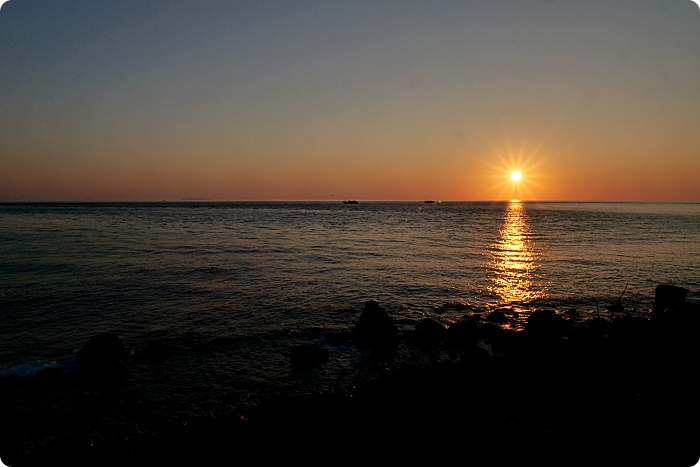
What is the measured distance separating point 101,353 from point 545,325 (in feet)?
58.7

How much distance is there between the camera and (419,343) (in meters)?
17.0

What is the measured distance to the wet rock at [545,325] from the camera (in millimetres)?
15266

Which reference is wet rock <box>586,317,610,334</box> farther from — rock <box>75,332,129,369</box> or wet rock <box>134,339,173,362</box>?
rock <box>75,332,129,369</box>

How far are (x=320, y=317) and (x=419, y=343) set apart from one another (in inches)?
244

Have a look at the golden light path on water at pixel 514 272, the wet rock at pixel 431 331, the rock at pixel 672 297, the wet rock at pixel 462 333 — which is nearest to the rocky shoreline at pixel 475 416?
the wet rock at pixel 462 333

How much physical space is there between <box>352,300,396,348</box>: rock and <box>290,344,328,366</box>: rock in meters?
2.26

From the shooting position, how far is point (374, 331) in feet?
56.3

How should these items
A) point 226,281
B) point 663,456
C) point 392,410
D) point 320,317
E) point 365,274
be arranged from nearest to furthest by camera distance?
point 663,456 → point 392,410 → point 320,317 → point 226,281 → point 365,274

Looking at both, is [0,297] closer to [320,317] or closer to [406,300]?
[320,317]

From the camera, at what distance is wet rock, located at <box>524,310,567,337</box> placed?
1527cm

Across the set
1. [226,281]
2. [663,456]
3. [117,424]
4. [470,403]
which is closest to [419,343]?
[470,403]

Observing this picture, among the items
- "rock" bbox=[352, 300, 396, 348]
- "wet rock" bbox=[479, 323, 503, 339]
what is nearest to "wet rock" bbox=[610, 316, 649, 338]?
"wet rock" bbox=[479, 323, 503, 339]

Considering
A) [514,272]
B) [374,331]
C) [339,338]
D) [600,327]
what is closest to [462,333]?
[374,331]

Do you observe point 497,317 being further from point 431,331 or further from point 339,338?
point 339,338
